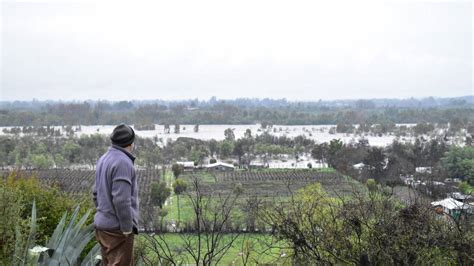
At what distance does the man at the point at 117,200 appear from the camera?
9.29 ft

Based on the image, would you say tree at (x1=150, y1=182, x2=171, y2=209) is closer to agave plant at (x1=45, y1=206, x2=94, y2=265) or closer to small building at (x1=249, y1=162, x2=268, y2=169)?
small building at (x1=249, y1=162, x2=268, y2=169)

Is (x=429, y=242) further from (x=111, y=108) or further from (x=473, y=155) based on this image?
(x=111, y=108)

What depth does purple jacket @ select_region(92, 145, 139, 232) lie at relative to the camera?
9.27 ft

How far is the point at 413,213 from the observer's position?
482 cm

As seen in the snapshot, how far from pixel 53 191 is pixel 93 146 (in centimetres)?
4109

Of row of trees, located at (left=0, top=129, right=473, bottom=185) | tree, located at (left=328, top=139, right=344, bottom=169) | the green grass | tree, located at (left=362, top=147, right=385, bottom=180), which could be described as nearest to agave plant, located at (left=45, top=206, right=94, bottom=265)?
the green grass

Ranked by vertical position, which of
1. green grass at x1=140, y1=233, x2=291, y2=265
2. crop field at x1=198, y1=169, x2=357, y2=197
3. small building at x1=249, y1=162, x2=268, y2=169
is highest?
green grass at x1=140, y1=233, x2=291, y2=265

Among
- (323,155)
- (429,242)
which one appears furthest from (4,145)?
(429,242)

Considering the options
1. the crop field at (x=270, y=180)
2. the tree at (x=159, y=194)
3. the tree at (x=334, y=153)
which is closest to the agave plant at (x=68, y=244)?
the tree at (x=159, y=194)

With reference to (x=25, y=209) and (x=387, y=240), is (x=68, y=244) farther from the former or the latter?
(x=25, y=209)

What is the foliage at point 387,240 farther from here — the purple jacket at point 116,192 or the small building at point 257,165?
the small building at point 257,165

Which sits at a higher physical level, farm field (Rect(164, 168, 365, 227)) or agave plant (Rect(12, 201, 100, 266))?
agave plant (Rect(12, 201, 100, 266))

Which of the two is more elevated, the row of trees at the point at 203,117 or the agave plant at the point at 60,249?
the agave plant at the point at 60,249

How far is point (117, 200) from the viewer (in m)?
2.81
